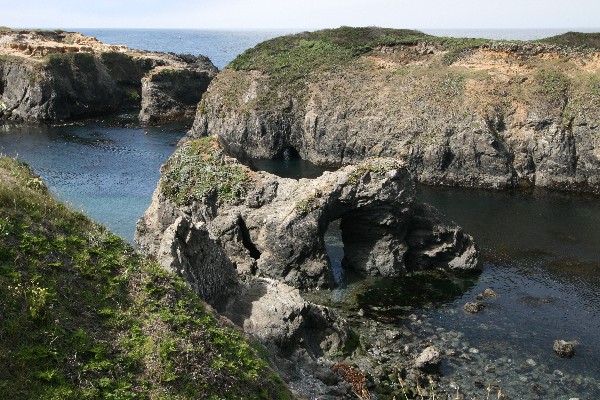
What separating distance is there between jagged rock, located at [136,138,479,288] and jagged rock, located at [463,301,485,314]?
6.21 metres

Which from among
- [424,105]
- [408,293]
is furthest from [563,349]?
[424,105]

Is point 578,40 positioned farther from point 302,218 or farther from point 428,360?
point 428,360

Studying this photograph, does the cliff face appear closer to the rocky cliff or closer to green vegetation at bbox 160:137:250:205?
the rocky cliff

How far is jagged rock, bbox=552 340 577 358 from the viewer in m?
31.3

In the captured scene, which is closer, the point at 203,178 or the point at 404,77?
the point at 203,178

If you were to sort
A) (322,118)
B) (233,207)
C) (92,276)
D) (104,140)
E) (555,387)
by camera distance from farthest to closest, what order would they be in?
(104,140), (322,118), (233,207), (555,387), (92,276)

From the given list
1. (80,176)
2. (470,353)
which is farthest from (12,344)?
(80,176)

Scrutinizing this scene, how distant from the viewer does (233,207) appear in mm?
42594

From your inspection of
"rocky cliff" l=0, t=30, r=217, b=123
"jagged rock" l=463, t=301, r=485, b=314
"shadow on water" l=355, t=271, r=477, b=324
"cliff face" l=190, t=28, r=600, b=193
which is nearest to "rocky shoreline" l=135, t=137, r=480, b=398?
"shadow on water" l=355, t=271, r=477, b=324

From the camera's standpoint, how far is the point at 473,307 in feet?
121

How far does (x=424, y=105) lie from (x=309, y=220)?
4350 centimetres

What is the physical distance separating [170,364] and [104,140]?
8176 centimetres

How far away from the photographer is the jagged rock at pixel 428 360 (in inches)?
1163

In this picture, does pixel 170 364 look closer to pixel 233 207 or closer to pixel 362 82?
pixel 233 207
